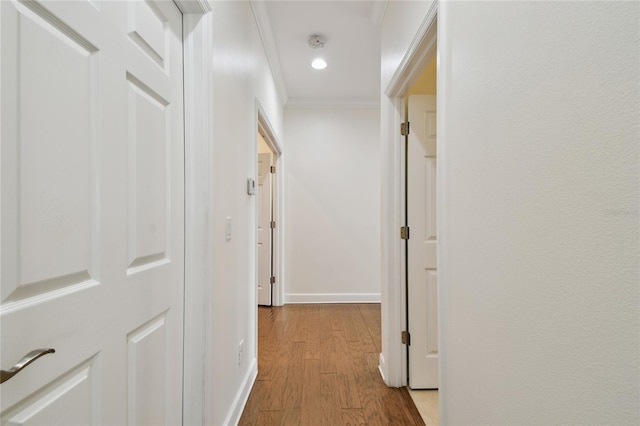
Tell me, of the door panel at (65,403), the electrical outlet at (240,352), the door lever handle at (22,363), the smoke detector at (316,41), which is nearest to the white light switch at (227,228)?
the electrical outlet at (240,352)

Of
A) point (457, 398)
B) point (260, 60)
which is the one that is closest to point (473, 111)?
point (457, 398)

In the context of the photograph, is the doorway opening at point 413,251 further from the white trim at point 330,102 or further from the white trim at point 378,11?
the white trim at point 330,102

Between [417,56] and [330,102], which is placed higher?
[330,102]

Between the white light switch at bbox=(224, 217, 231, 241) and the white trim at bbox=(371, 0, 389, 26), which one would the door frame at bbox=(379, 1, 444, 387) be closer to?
the white trim at bbox=(371, 0, 389, 26)

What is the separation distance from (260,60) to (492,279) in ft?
7.58

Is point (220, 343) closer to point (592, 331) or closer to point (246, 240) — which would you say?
point (246, 240)

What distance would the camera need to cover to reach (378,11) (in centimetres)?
222

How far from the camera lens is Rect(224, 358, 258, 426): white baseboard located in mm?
1596

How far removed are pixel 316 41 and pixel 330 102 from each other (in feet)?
4.40

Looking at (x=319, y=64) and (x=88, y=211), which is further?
(x=319, y=64)

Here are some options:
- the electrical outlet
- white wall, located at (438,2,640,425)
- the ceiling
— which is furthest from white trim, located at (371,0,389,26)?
the electrical outlet

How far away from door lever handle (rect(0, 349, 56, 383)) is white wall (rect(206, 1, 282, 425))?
68 centimetres

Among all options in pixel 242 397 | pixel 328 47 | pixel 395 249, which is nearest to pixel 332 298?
pixel 395 249

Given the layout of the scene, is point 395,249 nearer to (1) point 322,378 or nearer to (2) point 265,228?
(1) point 322,378
